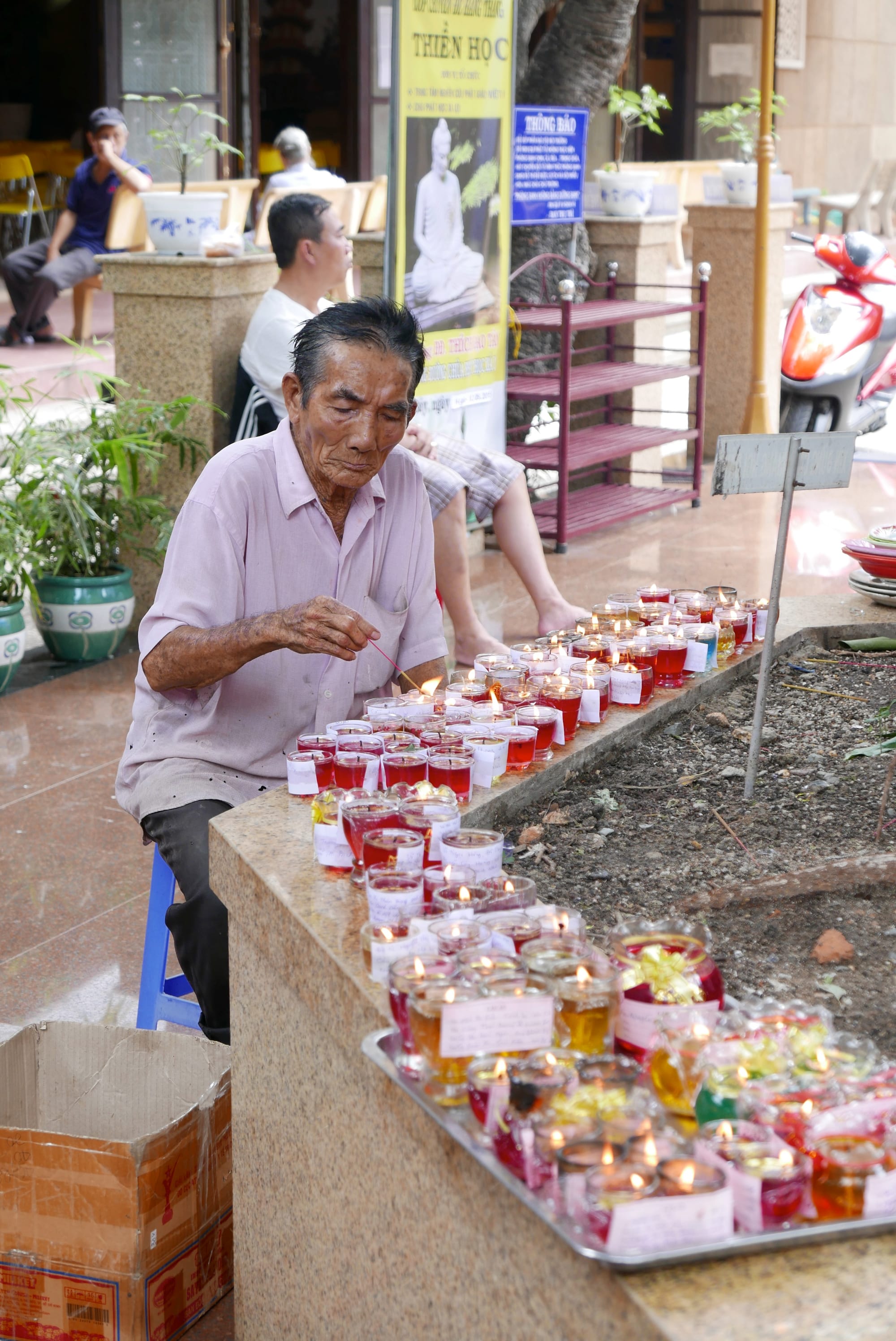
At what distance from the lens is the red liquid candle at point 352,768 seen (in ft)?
7.04

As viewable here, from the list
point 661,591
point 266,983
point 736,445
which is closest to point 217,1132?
point 266,983

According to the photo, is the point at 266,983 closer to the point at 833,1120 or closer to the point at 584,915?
the point at 584,915

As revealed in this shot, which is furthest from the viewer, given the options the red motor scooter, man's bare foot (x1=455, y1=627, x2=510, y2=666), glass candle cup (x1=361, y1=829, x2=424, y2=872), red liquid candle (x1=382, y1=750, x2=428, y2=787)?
the red motor scooter

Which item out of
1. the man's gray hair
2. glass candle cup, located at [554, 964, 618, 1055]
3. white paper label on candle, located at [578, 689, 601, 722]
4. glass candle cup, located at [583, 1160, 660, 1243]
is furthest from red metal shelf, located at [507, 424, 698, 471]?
A: glass candle cup, located at [583, 1160, 660, 1243]

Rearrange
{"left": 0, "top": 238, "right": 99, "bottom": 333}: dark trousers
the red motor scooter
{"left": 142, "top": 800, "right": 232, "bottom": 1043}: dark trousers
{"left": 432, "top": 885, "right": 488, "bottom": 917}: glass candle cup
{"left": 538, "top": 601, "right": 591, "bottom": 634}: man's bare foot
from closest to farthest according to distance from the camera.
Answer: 1. {"left": 432, "top": 885, "right": 488, "bottom": 917}: glass candle cup
2. {"left": 142, "top": 800, "right": 232, "bottom": 1043}: dark trousers
3. {"left": 538, "top": 601, "right": 591, "bottom": 634}: man's bare foot
4. the red motor scooter
5. {"left": 0, "top": 238, "right": 99, "bottom": 333}: dark trousers

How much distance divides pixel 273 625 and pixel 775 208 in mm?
6904

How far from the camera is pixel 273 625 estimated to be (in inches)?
88.4

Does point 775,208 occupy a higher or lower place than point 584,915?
higher

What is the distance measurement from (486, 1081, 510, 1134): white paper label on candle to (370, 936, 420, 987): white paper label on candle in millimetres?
272

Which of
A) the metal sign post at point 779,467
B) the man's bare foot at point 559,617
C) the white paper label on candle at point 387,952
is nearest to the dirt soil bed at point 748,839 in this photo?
the metal sign post at point 779,467

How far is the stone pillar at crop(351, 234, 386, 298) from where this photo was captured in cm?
593

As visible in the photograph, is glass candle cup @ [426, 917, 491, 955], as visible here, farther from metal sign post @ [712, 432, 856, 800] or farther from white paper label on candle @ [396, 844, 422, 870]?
metal sign post @ [712, 432, 856, 800]

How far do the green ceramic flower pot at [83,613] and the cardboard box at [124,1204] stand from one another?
2.92 metres

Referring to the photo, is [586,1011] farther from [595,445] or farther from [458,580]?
[595,445]
